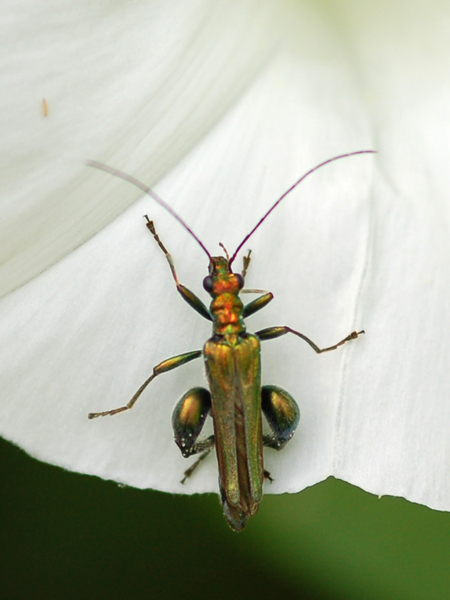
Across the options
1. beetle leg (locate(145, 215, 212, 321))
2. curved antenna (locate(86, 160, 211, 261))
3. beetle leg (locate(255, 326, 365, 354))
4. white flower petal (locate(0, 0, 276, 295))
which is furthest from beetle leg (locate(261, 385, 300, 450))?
white flower petal (locate(0, 0, 276, 295))

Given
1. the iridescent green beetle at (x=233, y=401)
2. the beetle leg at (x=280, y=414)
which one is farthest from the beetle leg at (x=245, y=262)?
the beetle leg at (x=280, y=414)

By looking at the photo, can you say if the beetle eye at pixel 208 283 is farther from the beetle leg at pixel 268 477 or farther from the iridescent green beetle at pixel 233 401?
the beetle leg at pixel 268 477

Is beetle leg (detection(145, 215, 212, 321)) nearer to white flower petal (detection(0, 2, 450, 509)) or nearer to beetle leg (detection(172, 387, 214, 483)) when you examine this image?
white flower petal (detection(0, 2, 450, 509))

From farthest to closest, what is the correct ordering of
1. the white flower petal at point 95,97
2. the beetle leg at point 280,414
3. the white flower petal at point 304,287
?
the beetle leg at point 280,414
the white flower petal at point 304,287
the white flower petal at point 95,97

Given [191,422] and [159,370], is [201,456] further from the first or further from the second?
[159,370]

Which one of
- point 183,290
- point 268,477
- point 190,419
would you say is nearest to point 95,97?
point 183,290
